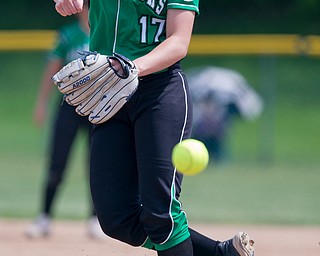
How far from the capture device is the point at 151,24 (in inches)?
161

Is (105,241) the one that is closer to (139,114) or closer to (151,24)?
(139,114)

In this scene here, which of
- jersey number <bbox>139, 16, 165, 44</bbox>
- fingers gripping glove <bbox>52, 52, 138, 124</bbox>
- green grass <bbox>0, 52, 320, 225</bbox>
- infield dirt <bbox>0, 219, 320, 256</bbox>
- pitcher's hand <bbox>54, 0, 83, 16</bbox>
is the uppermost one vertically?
pitcher's hand <bbox>54, 0, 83, 16</bbox>

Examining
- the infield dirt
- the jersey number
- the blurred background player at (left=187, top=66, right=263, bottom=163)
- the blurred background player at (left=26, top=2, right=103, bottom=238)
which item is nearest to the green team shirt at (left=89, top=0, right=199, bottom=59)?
the jersey number

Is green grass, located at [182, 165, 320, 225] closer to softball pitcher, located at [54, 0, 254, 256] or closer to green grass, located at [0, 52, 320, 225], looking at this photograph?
green grass, located at [0, 52, 320, 225]

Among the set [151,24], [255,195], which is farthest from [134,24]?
[255,195]

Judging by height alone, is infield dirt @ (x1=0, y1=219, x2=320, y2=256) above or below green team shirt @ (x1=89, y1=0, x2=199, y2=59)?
below

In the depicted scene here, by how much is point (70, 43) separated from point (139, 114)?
10.1ft

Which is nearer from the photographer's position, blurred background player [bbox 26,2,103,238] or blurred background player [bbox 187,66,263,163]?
blurred background player [bbox 26,2,103,238]

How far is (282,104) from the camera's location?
15469mm

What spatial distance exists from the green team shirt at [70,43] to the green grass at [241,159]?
163cm

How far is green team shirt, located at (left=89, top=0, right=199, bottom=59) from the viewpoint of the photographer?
4.07 metres

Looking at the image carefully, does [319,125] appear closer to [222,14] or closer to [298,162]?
[298,162]

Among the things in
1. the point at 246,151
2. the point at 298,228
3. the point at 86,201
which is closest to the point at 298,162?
the point at 246,151

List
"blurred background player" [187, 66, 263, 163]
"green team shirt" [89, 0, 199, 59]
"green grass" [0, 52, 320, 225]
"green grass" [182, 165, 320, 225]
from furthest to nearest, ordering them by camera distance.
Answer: "blurred background player" [187, 66, 263, 163] → "green grass" [0, 52, 320, 225] → "green grass" [182, 165, 320, 225] → "green team shirt" [89, 0, 199, 59]
